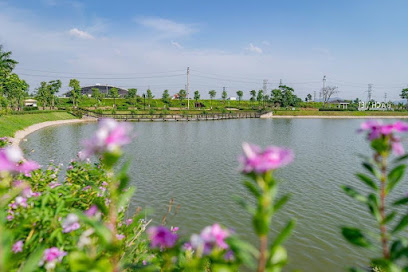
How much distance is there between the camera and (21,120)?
1379 inches

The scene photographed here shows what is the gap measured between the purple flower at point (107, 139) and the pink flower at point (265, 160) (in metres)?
0.60

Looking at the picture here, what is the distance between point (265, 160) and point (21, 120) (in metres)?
41.4

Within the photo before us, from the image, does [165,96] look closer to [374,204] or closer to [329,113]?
[329,113]

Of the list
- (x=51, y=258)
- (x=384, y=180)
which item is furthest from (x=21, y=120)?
(x=384, y=180)

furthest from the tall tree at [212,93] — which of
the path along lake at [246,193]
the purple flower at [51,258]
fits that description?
the purple flower at [51,258]

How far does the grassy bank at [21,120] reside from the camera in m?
26.0

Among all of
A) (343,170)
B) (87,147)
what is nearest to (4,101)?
(343,170)

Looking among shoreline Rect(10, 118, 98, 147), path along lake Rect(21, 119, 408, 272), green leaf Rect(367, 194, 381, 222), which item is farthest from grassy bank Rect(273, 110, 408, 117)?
green leaf Rect(367, 194, 381, 222)

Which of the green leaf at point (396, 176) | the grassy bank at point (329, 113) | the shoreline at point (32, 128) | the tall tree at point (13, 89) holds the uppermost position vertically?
the tall tree at point (13, 89)

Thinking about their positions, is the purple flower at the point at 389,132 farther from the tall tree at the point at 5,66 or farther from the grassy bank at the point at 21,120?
the tall tree at the point at 5,66

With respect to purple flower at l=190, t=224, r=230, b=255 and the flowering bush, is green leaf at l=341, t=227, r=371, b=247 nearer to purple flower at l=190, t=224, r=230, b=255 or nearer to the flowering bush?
the flowering bush

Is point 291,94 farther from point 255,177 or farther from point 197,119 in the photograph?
point 255,177

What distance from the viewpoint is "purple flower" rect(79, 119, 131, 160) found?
1.29 metres

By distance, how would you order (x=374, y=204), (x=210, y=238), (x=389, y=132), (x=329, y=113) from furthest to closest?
(x=329, y=113) → (x=374, y=204) → (x=389, y=132) → (x=210, y=238)
